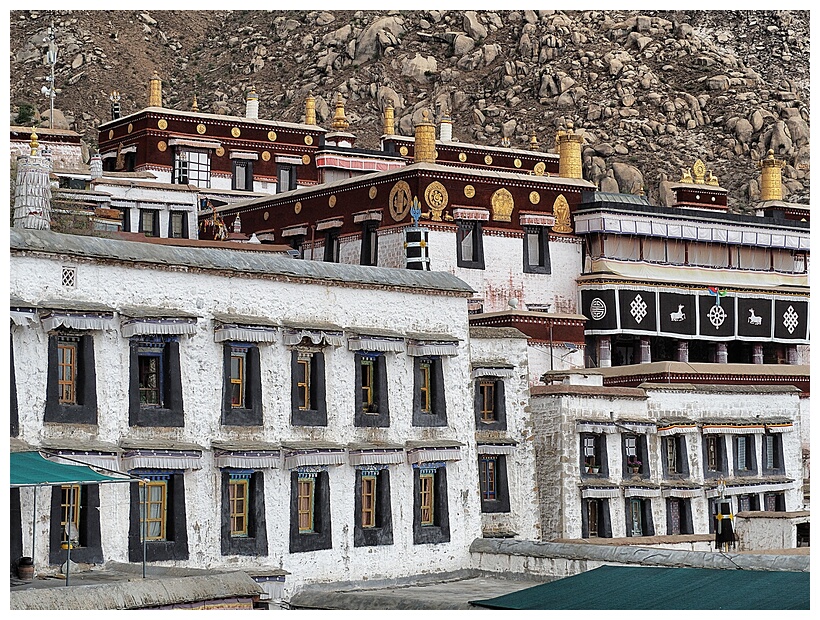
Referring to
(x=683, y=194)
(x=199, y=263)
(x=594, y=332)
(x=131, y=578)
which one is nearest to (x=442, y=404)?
(x=199, y=263)

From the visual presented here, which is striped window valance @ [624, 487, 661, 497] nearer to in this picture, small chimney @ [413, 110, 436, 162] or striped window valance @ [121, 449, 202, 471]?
striped window valance @ [121, 449, 202, 471]

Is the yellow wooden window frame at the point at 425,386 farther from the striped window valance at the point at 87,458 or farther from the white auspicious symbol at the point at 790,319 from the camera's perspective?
the white auspicious symbol at the point at 790,319

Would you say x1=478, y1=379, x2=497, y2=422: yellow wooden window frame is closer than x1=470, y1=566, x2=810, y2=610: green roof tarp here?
No

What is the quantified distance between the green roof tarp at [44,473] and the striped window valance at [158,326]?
2881 mm

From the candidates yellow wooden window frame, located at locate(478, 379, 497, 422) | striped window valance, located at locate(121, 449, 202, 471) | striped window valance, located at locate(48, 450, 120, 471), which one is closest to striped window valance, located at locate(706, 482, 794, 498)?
yellow wooden window frame, located at locate(478, 379, 497, 422)

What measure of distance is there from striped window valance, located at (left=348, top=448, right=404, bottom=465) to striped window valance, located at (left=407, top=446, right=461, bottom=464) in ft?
0.84

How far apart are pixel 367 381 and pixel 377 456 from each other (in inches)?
59.5

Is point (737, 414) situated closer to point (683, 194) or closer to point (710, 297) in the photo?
point (710, 297)

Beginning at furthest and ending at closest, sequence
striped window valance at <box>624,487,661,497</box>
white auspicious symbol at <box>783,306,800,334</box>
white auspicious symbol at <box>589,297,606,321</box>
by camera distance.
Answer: white auspicious symbol at <box>783,306,800,334</box> < white auspicious symbol at <box>589,297,606,321</box> < striped window valance at <box>624,487,661,497</box>

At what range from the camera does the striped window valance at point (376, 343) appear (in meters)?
33.1

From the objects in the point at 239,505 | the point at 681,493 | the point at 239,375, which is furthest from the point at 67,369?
the point at 681,493

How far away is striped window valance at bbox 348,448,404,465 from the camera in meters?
32.8

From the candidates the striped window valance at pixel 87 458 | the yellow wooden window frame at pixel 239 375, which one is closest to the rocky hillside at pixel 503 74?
the yellow wooden window frame at pixel 239 375

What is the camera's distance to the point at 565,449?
37.8m
